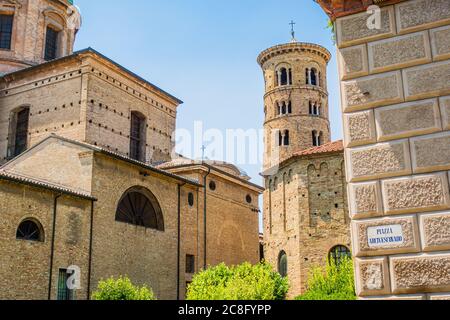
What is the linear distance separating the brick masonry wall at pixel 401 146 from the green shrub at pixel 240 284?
11.1 meters

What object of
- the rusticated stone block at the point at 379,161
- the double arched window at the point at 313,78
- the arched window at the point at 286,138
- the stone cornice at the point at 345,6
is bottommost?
the rusticated stone block at the point at 379,161

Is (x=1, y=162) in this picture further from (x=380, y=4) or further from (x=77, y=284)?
(x=380, y=4)

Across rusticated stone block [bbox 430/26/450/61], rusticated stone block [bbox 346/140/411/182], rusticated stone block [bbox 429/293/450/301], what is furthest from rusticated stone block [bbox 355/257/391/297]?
rusticated stone block [bbox 430/26/450/61]

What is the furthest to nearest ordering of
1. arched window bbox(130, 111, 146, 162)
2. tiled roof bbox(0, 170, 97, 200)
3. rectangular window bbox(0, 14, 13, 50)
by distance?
rectangular window bbox(0, 14, 13, 50), arched window bbox(130, 111, 146, 162), tiled roof bbox(0, 170, 97, 200)

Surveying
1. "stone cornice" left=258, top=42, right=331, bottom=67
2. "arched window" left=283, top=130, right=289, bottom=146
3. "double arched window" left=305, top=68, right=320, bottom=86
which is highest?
"stone cornice" left=258, top=42, right=331, bottom=67

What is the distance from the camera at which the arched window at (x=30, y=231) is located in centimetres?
1484

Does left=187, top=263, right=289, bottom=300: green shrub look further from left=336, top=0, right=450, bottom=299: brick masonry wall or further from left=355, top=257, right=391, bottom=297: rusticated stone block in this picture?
left=336, top=0, right=450, bottom=299: brick masonry wall

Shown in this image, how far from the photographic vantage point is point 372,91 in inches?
222

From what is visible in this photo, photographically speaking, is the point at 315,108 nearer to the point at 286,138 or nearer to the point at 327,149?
the point at 286,138

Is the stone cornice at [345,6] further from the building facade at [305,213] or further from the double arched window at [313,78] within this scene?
the double arched window at [313,78]

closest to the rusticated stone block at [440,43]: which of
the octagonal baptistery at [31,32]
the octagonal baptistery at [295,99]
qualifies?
the octagonal baptistery at [31,32]

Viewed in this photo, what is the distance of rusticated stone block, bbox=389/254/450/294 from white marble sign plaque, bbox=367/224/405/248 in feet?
0.53

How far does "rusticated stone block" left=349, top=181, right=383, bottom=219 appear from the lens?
17.6 feet
